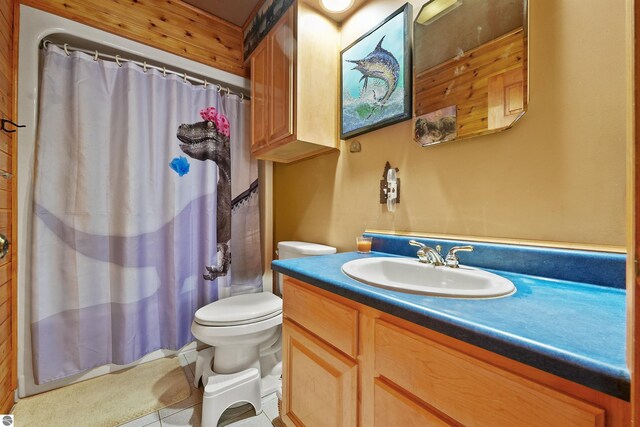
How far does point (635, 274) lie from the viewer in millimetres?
279

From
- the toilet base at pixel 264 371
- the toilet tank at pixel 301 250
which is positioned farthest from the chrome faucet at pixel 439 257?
the toilet base at pixel 264 371

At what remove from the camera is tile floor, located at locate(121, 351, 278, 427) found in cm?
118

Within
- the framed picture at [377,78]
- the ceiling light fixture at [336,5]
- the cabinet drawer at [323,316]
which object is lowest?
the cabinet drawer at [323,316]

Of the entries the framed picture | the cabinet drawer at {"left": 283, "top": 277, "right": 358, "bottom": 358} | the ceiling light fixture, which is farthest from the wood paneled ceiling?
the cabinet drawer at {"left": 283, "top": 277, "right": 358, "bottom": 358}

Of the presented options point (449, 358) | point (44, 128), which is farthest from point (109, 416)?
point (449, 358)

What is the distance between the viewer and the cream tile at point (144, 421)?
3.82ft

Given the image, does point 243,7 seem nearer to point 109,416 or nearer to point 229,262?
point 229,262

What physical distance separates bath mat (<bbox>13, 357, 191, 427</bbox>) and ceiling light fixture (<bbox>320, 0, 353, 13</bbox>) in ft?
7.45

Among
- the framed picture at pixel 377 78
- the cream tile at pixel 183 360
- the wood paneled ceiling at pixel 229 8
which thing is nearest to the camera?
the framed picture at pixel 377 78

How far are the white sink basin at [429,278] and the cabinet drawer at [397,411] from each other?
241mm

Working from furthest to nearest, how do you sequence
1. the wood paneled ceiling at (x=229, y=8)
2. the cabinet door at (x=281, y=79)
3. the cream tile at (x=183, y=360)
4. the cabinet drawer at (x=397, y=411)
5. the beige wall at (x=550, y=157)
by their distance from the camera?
the wood paneled ceiling at (x=229, y=8) → the cream tile at (x=183, y=360) → the cabinet door at (x=281, y=79) → the beige wall at (x=550, y=157) → the cabinet drawer at (x=397, y=411)

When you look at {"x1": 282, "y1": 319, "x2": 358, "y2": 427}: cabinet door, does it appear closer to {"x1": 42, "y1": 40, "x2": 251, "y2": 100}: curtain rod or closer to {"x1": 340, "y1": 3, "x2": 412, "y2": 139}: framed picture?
{"x1": 340, "y1": 3, "x2": 412, "y2": 139}: framed picture

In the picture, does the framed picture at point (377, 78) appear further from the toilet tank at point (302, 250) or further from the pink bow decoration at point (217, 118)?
the pink bow decoration at point (217, 118)

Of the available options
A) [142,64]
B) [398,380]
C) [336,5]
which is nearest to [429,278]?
[398,380]
